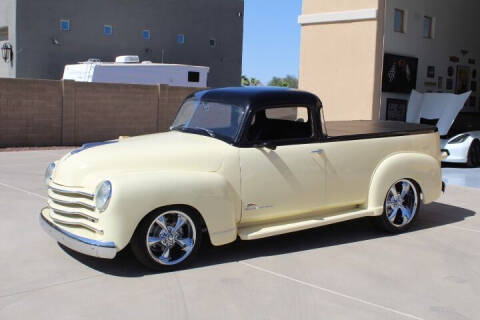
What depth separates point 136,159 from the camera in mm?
5129

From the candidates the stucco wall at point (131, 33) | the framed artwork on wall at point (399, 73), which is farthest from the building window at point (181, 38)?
the framed artwork on wall at point (399, 73)

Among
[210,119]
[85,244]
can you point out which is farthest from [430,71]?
[85,244]

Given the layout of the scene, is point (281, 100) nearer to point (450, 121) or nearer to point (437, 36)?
point (450, 121)

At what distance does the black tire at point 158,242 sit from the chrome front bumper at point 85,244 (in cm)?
26

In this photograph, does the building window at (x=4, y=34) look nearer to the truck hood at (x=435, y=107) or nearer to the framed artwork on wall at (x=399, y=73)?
the framed artwork on wall at (x=399, y=73)

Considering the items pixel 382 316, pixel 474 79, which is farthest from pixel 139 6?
pixel 382 316

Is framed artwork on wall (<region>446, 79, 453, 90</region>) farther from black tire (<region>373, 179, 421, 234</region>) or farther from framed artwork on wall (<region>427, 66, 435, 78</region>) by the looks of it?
black tire (<region>373, 179, 421, 234</region>)

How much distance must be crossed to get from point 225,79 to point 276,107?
27479 mm

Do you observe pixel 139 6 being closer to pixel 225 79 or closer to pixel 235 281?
pixel 225 79

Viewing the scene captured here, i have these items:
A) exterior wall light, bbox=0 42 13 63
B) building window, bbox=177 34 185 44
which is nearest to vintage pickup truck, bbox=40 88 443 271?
exterior wall light, bbox=0 42 13 63

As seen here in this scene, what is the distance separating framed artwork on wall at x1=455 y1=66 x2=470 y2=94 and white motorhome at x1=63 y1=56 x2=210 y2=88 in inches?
356

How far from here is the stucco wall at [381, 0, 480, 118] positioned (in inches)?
523

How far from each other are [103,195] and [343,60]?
368 inches

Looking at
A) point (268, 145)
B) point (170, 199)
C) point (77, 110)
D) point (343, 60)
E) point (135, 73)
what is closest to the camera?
point (170, 199)
